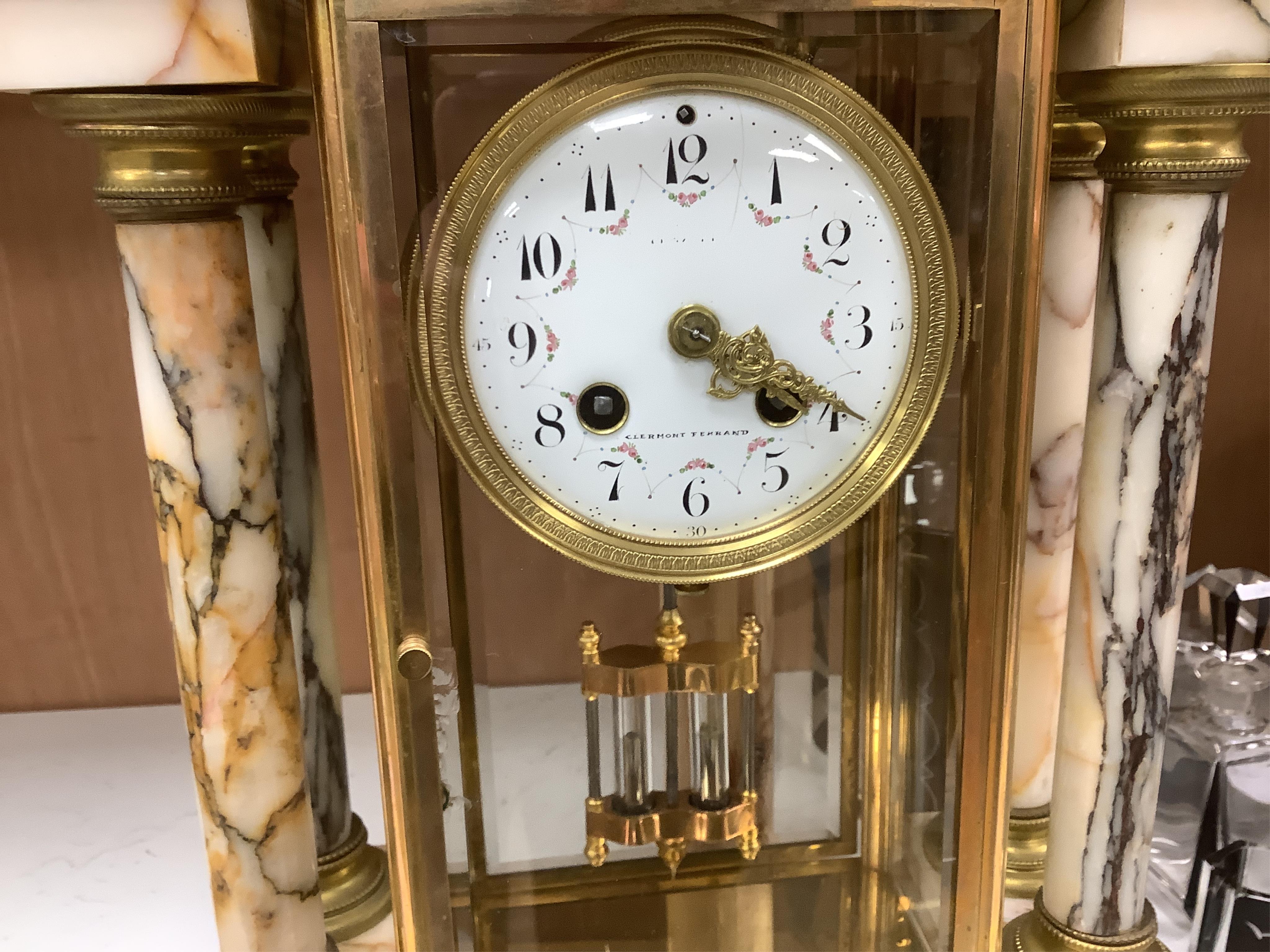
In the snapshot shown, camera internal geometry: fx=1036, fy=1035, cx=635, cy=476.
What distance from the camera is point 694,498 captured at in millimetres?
649

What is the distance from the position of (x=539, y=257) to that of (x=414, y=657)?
0.26 meters

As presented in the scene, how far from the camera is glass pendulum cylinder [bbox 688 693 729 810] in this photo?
76 cm

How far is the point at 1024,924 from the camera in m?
0.85

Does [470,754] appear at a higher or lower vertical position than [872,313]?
lower

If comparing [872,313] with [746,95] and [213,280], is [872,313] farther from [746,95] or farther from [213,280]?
[213,280]

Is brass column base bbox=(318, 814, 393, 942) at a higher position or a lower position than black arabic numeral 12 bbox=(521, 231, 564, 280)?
lower

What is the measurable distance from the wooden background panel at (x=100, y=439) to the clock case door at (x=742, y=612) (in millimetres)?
482

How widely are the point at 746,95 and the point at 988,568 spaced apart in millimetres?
338

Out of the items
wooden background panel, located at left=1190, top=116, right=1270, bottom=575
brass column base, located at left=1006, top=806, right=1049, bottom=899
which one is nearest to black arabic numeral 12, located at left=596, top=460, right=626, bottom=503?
brass column base, located at left=1006, top=806, right=1049, bottom=899

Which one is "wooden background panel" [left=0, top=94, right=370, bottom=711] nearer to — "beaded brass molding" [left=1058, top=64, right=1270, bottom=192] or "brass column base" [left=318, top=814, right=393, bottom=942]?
"brass column base" [left=318, top=814, right=393, bottom=942]

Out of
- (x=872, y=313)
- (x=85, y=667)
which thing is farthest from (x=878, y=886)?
(x=85, y=667)

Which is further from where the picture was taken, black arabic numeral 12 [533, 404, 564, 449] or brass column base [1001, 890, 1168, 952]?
brass column base [1001, 890, 1168, 952]

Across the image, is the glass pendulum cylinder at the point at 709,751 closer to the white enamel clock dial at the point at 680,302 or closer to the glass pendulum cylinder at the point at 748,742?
the glass pendulum cylinder at the point at 748,742

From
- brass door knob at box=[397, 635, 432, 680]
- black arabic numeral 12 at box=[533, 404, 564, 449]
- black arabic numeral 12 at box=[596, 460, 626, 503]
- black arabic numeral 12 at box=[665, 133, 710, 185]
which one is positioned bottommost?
brass door knob at box=[397, 635, 432, 680]
